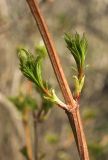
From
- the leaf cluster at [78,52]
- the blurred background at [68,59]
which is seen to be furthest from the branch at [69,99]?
the blurred background at [68,59]

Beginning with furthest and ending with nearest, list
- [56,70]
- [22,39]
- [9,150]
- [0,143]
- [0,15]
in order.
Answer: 1. [22,39]
2. [0,143]
3. [9,150]
4. [0,15]
5. [56,70]

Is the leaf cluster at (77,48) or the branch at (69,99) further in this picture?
the leaf cluster at (77,48)

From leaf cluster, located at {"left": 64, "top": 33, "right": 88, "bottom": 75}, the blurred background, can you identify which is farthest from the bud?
the blurred background

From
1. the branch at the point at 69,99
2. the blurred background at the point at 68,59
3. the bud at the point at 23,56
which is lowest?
the branch at the point at 69,99

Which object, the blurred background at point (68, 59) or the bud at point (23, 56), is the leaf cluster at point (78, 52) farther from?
the blurred background at point (68, 59)

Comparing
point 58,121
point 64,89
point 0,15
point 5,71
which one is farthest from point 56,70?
point 58,121

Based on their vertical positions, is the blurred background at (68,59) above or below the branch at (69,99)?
above

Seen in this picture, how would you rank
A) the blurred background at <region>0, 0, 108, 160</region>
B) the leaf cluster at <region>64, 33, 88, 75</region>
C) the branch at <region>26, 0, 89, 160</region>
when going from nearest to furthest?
the branch at <region>26, 0, 89, 160</region>, the leaf cluster at <region>64, 33, 88, 75</region>, the blurred background at <region>0, 0, 108, 160</region>

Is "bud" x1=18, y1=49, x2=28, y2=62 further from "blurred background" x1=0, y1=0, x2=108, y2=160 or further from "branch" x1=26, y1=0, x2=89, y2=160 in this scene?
"blurred background" x1=0, y1=0, x2=108, y2=160

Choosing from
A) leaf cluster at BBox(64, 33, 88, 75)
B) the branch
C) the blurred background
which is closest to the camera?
the branch

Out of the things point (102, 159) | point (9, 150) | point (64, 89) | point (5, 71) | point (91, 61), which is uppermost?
point (5, 71)

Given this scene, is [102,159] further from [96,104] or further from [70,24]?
[70,24]
